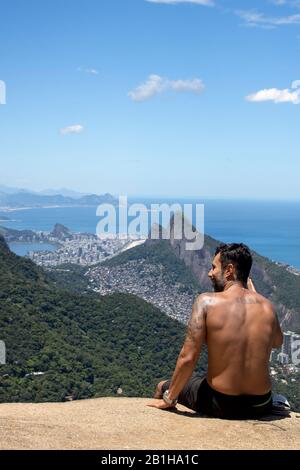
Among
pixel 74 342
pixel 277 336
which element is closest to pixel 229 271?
pixel 277 336

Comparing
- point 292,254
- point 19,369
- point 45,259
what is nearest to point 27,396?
point 19,369

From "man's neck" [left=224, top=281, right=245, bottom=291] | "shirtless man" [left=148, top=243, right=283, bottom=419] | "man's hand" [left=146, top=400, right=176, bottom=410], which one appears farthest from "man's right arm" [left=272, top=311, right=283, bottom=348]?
"man's hand" [left=146, top=400, right=176, bottom=410]

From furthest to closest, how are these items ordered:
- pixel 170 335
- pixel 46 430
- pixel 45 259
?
pixel 45 259 → pixel 170 335 → pixel 46 430

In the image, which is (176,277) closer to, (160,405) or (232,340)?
(160,405)

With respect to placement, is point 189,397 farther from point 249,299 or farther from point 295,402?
point 295,402

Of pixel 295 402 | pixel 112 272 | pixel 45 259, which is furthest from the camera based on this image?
pixel 45 259

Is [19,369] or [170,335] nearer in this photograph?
[19,369]
